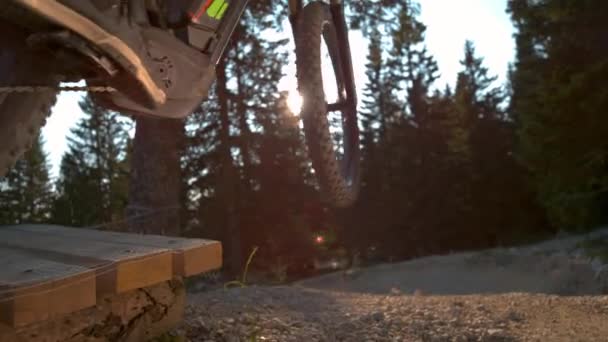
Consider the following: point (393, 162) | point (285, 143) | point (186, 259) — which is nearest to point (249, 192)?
point (285, 143)

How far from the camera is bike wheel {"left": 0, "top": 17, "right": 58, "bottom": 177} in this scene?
1.88 meters

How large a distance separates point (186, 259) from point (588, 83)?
11.8m

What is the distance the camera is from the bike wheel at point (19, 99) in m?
1.88

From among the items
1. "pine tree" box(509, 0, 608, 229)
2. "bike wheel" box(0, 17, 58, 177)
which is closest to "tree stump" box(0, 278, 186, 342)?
"bike wheel" box(0, 17, 58, 177)

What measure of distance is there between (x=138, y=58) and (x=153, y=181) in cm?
418

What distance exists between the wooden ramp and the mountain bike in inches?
16.4

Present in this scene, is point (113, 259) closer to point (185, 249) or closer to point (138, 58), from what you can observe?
point (185, 249)

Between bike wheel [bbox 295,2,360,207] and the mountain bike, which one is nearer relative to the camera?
the mountain bike

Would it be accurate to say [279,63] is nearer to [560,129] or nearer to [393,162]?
[560,129]

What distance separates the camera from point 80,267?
1.79 m

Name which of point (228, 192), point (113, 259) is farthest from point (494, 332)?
point (228, 192)

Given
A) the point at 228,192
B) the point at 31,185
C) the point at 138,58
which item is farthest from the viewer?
the point at 31,185

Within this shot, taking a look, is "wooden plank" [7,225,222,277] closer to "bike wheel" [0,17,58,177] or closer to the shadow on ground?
"bike wheel" [0,17,58,177]

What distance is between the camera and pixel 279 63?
44.4ft
